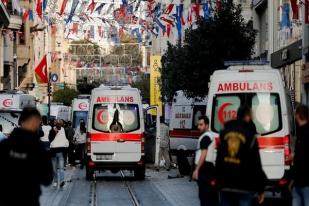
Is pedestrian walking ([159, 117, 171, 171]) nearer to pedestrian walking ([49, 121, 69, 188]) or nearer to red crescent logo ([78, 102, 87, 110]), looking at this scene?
pedestrian walking ([49, 121, 69, 188])

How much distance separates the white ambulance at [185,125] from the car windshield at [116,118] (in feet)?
6.32

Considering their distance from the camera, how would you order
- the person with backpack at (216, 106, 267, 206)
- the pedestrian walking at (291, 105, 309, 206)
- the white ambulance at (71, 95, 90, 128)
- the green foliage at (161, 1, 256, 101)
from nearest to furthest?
the person with backpack at (216, 106, 267, 206)
the pedestrian walking at (291, 105, 309, 206)
the green foliage at (161, 1, 256, 101)
the white ambulance at (71, 95, 90, 128)

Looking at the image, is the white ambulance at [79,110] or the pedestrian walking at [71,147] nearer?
the pedestrian walking at [71,147]

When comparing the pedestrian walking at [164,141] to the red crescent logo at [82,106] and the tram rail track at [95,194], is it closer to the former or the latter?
the tram rail track at [95,194]

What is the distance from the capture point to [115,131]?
29.8 m

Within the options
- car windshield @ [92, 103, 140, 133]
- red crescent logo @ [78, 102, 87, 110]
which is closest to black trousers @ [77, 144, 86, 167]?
car windshield @ [92, 103, 140, 133]

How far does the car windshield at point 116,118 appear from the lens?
1174 inches

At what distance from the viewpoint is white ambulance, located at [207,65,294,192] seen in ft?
66.0

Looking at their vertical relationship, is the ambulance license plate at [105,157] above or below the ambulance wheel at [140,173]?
above

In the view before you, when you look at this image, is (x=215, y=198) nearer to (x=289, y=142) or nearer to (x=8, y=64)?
(x=289, y=142)

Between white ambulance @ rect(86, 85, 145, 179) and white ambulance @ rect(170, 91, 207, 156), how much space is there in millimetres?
1756

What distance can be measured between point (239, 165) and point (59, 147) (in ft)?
48.4

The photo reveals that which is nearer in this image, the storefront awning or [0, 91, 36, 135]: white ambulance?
the storefront awning

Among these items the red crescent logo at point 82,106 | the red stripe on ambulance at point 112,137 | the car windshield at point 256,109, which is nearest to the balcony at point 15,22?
the red crescent logo at point 82,106
